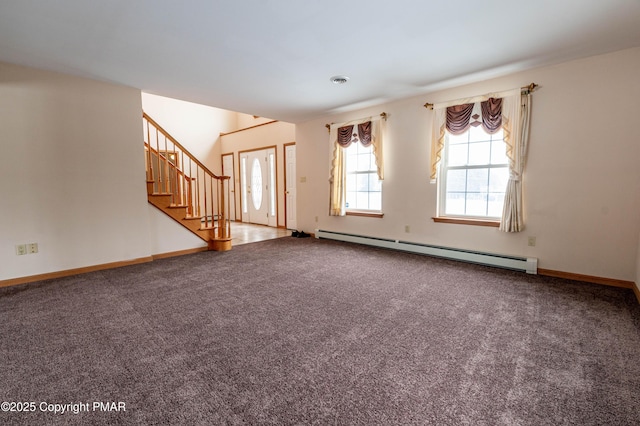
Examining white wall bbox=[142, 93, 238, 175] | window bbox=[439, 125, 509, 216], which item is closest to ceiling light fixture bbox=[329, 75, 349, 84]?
window bbox=[439, 125, 509, 216]

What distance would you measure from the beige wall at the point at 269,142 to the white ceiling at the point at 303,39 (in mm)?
3117

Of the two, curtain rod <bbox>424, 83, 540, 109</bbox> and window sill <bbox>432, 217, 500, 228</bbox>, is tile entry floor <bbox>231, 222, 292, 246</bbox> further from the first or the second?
curtain rod <bbox>424, 83, 540, 109</bbox>

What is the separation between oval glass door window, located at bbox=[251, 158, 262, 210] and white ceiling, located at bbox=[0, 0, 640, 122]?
387cm

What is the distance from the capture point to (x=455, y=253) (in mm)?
4125

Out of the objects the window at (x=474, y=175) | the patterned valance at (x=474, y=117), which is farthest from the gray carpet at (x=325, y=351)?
the patterned valance at (x=474, y=117)

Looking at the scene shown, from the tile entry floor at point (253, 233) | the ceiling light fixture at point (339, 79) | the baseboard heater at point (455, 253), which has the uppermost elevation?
the ceiling light fixture at point (339, 79)

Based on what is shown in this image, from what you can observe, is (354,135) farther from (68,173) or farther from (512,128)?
(68,173)

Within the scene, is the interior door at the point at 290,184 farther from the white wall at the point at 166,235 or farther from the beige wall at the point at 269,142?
the white wall at the point at 166,235

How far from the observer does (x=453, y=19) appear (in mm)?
2414

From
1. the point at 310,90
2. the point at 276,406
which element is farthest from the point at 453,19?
the point at 276,406

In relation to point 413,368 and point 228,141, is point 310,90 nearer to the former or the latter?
point 413,368

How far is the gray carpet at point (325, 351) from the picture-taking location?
1427 mm

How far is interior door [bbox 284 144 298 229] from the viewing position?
6.93m

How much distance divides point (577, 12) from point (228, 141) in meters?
8.00
